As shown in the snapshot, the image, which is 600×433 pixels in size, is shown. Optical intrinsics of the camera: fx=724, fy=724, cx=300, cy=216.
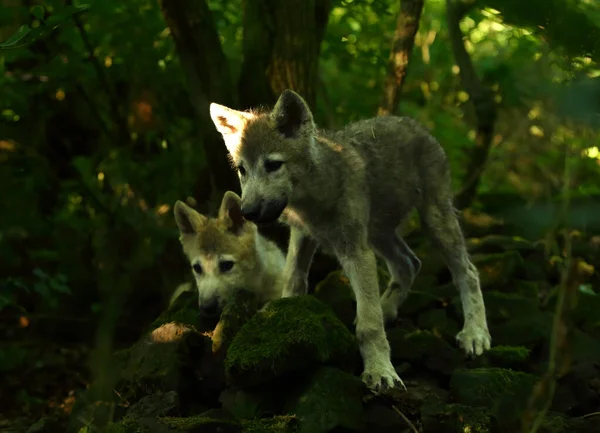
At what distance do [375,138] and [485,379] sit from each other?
1983 millimetres

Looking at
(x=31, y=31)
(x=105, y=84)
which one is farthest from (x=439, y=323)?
(x=105, y=84)

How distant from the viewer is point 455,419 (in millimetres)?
3766

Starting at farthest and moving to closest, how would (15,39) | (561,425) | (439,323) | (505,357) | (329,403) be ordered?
(439,323), (505,357), (329,403), (561,425), (15,39)

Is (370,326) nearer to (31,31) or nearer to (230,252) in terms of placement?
(230,252)

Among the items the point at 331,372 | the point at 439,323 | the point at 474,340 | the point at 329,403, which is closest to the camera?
the point at 329,403

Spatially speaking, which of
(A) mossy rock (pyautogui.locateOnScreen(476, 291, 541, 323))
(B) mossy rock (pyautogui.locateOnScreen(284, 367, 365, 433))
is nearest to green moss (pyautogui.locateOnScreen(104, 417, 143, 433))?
(B) mossy rock (pyautogui.locateOnScreen(284, 367, 365, 433))

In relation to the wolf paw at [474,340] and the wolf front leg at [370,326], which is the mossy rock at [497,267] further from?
the wolf front leg at [370,326]

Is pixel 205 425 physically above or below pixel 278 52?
below

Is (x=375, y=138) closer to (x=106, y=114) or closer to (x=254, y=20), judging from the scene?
(x=254, y=20)

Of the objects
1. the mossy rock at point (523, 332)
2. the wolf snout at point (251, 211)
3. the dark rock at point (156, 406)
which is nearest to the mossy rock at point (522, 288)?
the mossy rock at point (523, 332)

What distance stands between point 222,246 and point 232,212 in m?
0.32

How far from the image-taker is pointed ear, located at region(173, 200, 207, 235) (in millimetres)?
6035

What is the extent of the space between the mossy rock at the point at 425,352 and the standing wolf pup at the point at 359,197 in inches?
8.1

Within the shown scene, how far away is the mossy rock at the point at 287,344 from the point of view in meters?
4.18
